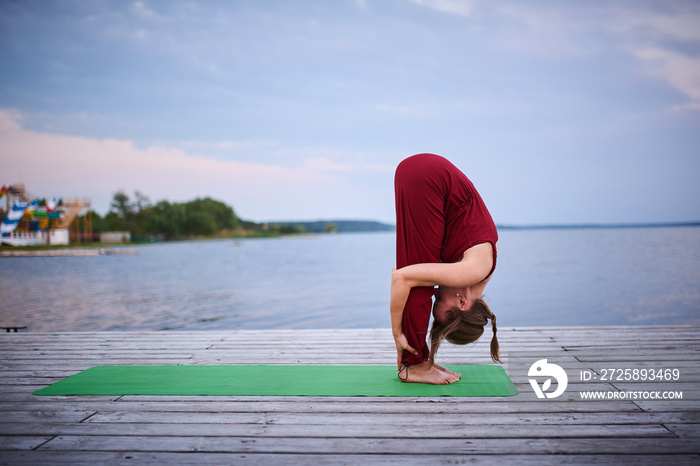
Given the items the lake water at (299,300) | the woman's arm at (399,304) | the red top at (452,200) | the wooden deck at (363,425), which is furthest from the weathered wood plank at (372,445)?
the lake water at (299,300)

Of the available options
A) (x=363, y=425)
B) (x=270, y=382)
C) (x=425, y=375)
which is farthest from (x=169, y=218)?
(x=363, y=425)

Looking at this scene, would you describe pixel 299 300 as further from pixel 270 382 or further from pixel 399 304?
pixel 399 304

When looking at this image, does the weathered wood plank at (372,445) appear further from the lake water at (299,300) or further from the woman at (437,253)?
the lake water at (299,300)

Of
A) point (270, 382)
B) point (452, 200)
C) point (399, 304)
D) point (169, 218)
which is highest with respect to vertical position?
point (169, 218)

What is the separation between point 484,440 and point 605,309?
39.6 ft

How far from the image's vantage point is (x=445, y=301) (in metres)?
2.43

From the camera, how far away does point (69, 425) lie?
194 centimetres

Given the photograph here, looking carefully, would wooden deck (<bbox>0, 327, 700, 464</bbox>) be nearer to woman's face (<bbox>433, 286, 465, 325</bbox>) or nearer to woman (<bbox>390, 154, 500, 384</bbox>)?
woman (<bbox>390, 154, 500, 384</bbox>)

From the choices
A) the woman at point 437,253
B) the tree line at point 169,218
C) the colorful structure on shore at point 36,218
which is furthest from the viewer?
the tree line at point 169,218

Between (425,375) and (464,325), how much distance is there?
39 cm

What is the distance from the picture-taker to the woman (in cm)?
237

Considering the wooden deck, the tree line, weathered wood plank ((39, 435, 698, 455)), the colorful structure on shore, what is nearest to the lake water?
the wooden deck

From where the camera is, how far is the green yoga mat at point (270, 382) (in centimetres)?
237

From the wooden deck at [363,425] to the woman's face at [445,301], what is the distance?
1.44 feet
